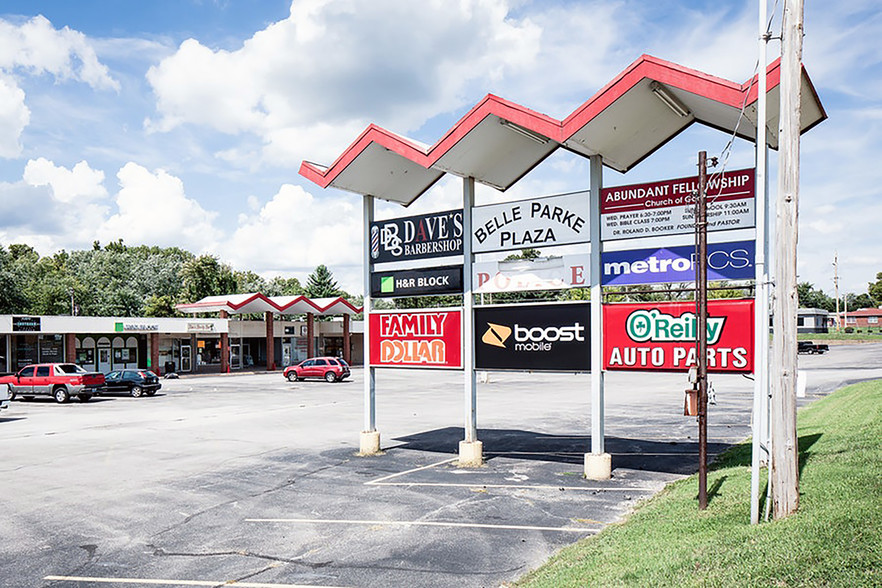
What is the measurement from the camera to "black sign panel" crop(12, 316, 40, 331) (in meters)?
42.1

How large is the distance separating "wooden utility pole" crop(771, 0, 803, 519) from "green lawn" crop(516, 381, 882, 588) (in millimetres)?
551

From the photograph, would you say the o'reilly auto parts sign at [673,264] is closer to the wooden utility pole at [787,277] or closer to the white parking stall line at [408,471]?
the wooden utility pole at [787,277]

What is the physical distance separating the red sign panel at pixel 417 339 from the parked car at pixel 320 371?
28.9 meters

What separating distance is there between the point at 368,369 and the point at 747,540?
10928mm

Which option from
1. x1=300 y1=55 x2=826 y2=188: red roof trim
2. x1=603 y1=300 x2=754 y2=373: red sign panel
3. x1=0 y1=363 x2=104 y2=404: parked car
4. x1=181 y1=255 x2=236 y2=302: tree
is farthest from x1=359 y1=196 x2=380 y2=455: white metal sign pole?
x1=181 y1=255 x2=236 y2=302: tree

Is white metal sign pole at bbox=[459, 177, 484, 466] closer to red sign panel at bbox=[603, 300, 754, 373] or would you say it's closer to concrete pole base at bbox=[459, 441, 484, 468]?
concrete pole base at bbox=[459, 441, 484, 468]

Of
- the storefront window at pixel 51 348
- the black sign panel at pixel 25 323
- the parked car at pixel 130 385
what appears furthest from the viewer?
the storefront window at pixel 51 348

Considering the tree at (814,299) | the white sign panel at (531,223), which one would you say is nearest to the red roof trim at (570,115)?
the white sign panel at (531,223)

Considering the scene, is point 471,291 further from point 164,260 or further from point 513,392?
point 164,260

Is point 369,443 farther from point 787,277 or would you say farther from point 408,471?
point 787,277

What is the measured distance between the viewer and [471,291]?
1460 centimetres

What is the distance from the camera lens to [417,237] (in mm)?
15984

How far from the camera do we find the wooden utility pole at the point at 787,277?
747cm

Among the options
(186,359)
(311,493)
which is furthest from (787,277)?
(186,359)
